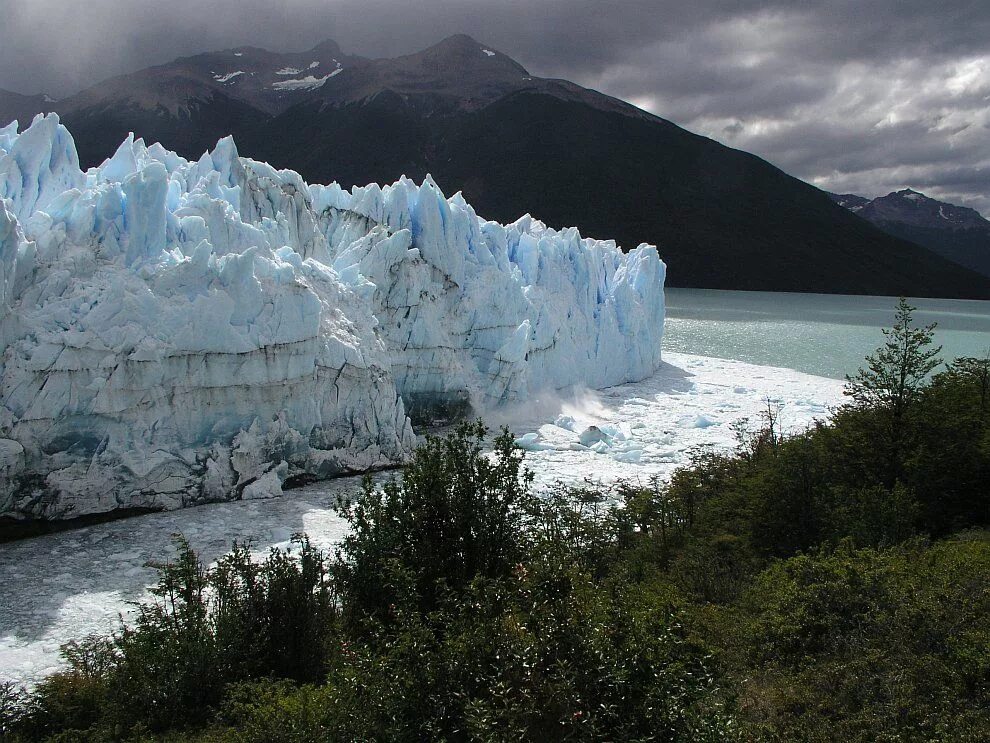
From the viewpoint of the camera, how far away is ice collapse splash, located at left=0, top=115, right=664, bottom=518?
411 inches

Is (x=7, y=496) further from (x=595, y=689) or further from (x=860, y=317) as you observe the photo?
(x=860, y=317)

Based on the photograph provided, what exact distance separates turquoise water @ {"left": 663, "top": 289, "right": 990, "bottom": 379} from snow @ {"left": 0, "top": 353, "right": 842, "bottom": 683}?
7554 mm

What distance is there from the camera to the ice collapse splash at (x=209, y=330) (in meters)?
10.4

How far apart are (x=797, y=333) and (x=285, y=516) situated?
110 feet

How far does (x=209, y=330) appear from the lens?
37.7 ft

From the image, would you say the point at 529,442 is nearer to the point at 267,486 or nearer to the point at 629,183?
the point at 267,486

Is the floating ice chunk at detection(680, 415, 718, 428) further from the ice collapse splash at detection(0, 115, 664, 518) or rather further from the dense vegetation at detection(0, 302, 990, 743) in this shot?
the dense vegetation at detection(0, 302, 990, 743)

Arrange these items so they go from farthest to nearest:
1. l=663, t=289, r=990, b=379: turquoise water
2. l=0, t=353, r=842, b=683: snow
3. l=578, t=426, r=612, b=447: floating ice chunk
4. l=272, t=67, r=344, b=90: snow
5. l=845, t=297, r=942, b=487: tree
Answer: l=272, t=67, r=344, b=90: snow
l=663, t=289, r=990, b=379: turquoise water
l=578, t=426, r=612, b=447: floating ice chunk
l=845, t=297, r=942, b=487: tree
l=0, t=353, r=842, b=683: snow

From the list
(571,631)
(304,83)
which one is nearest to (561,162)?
(304,83)

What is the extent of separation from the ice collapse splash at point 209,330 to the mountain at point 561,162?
226ft

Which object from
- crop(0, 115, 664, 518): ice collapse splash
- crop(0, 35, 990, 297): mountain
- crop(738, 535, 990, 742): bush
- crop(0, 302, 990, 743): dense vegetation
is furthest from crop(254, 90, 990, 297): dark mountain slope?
crop(738, 535, 990, 742): bush

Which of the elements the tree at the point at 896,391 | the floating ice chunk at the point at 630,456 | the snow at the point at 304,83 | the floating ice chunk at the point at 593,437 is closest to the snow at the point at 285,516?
the floating ice chunk at the point at 630,456

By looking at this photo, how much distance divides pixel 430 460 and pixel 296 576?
5.77 ft

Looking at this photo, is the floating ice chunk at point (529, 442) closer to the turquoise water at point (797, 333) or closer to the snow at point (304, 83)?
the turquoise water at point (797, 333)
